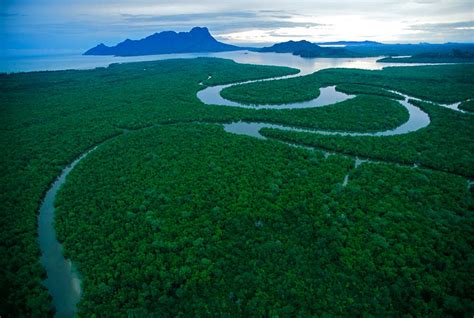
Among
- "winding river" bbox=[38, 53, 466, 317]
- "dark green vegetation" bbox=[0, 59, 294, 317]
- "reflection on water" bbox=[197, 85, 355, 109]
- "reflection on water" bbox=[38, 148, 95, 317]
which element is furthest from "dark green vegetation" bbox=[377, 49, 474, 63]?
"reflection on water" bbox=[38, 148, 95, 317]

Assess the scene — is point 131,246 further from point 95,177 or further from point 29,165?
point 29,165

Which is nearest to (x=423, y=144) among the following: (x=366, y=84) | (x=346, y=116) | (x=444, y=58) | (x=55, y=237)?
(x=346, y=116)

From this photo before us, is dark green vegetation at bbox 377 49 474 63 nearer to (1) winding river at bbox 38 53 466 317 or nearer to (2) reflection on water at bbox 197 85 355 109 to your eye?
(2) reflection on water at bbox 197 85 355 109

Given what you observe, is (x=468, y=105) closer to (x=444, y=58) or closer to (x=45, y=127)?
(x=45, y=127)

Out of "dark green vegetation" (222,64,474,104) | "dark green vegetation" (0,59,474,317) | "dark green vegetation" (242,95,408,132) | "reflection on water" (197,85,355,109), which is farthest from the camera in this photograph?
"dark green vegetation" (222,64,474,104)

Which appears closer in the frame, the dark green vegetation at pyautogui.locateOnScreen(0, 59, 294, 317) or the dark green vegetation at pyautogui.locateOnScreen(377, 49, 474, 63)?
the dark green vegetation at pyautogui.locateOnScreen(0, 59, 294, 317)

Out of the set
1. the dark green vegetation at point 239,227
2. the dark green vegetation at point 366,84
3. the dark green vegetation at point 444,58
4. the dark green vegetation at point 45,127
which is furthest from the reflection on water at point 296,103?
the dark green vegetation at point 444,58
